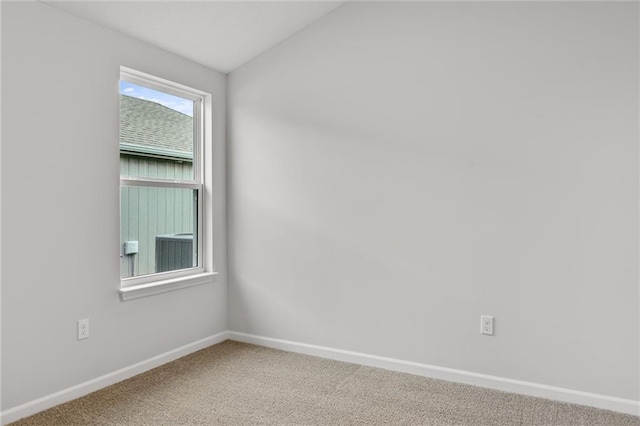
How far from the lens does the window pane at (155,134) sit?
3.09 metres

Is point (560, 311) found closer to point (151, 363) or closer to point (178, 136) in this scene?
point (151, 363)

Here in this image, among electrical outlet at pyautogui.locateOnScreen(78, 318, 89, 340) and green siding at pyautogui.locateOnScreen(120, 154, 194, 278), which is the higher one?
green siding at pyautogui.locateOnScreen(120, 154, 194, 278)

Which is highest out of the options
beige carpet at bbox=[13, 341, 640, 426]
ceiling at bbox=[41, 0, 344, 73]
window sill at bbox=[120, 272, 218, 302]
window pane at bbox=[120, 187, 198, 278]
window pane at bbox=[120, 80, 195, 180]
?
ceiling at bbox=[41, 0, 344, 73]

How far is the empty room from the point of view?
249 centimetres

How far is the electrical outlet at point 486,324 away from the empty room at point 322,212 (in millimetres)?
18

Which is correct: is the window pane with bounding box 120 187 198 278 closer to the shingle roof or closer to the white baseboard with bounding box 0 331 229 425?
the shingle roof

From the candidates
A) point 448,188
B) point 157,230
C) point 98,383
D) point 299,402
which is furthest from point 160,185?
point 448,188

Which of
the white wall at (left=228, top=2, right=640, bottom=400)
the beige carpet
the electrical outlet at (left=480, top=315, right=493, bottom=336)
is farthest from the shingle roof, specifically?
the electrical outlet at (left=480, top=315, right=493, bottom=336)

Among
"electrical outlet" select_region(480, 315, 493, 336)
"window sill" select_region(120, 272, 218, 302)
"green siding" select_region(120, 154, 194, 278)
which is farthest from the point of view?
"green siding" select_region(120, 154, 194, 278)

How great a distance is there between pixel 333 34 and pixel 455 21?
890mm

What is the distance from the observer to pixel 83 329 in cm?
271

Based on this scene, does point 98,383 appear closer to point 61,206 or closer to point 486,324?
point 61,206

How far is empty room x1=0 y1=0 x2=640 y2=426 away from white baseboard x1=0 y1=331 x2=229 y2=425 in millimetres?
13

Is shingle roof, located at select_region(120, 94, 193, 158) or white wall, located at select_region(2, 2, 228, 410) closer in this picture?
white wall, located at select_region(2, 2, 228, 410)
